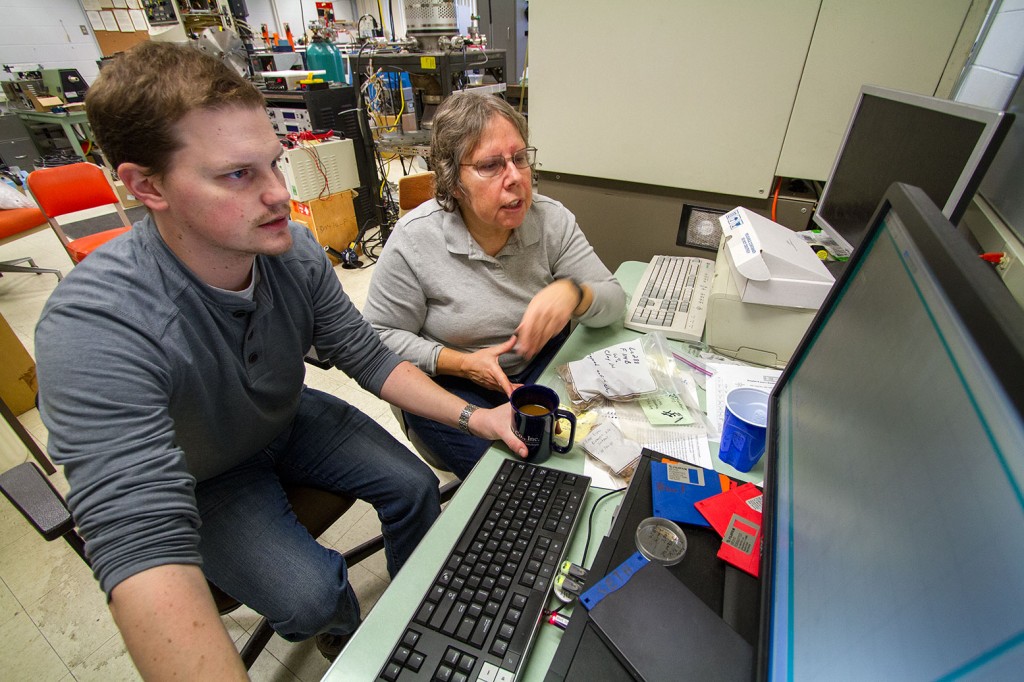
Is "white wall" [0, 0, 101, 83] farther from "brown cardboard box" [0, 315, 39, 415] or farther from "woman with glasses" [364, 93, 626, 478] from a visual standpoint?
"woman with glasses" [364, 93, 626, 478]

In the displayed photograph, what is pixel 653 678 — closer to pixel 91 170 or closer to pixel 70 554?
pixel 70 554

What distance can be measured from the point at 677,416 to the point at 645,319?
0.38 meters

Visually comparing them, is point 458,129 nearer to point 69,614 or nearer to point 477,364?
point 477,364

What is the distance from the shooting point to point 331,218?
10.7ft

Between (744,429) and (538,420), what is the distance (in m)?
0.33

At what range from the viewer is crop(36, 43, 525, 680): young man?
2.10ft

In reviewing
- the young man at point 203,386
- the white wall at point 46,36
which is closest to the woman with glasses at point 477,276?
the young man at point 203,386

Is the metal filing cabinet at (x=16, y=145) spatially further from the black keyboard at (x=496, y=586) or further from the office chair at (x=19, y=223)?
the black keyboard at (x=496, y=586)

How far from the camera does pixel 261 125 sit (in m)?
0.82

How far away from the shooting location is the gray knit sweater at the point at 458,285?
122cm

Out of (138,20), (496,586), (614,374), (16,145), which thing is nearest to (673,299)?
(614,374)

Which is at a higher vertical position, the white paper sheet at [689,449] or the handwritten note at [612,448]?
the handwritten note at [612,448]

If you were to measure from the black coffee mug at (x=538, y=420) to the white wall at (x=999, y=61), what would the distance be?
4.03ft

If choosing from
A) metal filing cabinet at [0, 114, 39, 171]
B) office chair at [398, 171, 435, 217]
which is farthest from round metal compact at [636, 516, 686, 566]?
metal filing cabinet at [0, 114, 39, 171]
